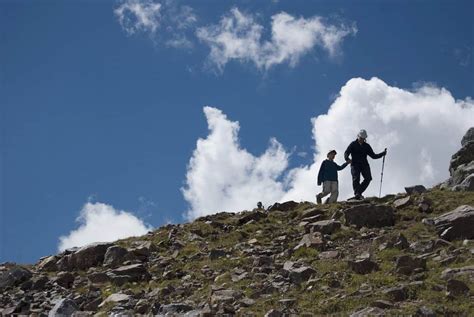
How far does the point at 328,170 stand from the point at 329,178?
1.06 ft

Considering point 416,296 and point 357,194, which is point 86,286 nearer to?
point 416,296

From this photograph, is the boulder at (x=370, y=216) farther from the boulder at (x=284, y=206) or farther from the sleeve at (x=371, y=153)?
the boulder at (x=284, y=206)

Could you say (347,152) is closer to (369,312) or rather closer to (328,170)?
(328,170)

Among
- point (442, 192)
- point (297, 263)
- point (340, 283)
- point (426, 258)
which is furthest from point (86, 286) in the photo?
point (442, 192)

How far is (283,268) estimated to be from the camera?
1543 cm

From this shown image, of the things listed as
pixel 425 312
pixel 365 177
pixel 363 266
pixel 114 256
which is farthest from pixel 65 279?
pixel 365 177

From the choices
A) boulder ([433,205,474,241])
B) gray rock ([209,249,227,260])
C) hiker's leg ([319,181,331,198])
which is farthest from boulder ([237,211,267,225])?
boulder ([433,205,474,241])

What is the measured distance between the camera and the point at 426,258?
14.8m

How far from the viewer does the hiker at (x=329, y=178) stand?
2466 cm

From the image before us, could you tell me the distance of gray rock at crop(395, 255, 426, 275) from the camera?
45.8 ft

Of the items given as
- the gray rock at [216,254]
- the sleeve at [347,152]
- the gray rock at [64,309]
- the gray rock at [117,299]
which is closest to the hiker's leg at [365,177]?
the sleeve at [347,152]

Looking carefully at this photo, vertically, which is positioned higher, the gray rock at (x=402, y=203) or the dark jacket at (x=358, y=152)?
the dark jacket at (x=358, y=152)

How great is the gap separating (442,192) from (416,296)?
1190cm

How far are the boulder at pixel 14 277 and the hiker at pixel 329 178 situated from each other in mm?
11622
